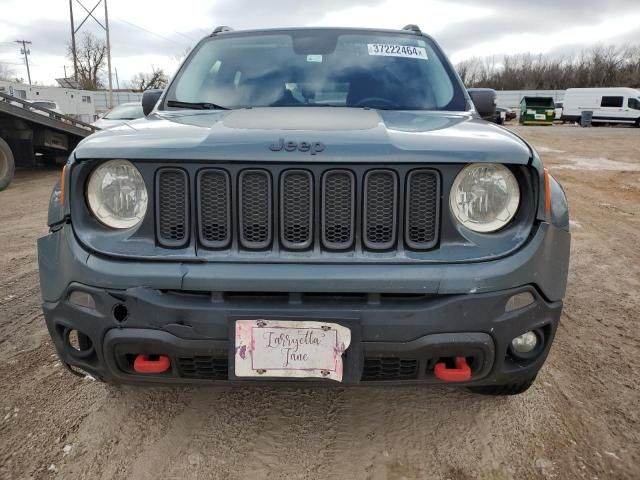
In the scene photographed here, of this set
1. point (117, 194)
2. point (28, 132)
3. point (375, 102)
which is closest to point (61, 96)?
point (28, 132)

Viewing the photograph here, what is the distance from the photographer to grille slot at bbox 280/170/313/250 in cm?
184

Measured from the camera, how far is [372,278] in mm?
1760

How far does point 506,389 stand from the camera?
2375 mm

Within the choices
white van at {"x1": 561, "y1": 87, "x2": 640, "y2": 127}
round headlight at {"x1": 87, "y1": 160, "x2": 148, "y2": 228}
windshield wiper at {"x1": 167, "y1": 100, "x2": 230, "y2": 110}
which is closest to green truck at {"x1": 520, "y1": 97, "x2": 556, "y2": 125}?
white van at {"x1": 561, "y1": 87, "x2": 640, "y2": 127}

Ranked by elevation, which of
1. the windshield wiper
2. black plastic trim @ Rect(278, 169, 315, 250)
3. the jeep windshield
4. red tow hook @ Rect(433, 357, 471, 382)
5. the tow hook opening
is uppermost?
the jeep windshield

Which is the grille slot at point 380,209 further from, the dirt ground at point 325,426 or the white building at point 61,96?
the white building at point 61,96

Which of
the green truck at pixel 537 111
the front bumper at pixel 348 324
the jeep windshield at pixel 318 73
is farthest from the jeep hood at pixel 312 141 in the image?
the green truck at pixel 537 111

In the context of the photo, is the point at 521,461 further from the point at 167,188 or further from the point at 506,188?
the point at 167,188

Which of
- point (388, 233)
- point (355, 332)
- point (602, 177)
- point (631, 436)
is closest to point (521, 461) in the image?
point (631, 436)

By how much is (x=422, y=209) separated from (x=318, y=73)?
1555 mm

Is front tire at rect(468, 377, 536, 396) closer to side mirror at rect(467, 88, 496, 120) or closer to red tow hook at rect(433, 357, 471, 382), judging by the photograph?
red tow hook at rect(433, 357, 471, 382)

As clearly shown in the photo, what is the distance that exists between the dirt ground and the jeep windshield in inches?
60.0

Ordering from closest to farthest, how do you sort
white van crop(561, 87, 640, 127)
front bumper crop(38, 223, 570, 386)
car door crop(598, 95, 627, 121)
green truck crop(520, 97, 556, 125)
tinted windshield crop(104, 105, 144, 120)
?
front bumper crop(38, 223, 570, 386) < tinted windshield crop(104, 105, 144, 120) < white van crop(561, 87, 640, 127) < car door crop(598, 95, 627, 121) < green truck crop(520, 97, 556, 125)

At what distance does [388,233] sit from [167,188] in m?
0.79
